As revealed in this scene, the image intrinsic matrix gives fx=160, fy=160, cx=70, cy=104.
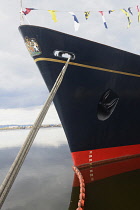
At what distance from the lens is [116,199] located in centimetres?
531

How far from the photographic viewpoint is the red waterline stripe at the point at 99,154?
819 cm

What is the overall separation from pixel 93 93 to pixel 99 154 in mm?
3254

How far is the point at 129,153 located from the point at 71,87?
17.5 feet

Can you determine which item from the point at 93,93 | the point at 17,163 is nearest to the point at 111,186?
the point at 93,93

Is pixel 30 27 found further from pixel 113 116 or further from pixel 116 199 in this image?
pixel 116 199

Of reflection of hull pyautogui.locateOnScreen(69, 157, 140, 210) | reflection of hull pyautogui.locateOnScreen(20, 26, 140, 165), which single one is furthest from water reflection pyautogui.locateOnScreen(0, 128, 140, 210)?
reflection of hull pyautogui.locateOnScreen(20, 26, 140, 165)

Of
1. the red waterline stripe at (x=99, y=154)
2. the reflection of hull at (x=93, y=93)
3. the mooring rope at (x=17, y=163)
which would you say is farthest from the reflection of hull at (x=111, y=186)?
the mooring rope at (x=17, y=163)

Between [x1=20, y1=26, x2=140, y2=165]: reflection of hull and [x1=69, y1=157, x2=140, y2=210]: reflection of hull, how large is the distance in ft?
2.33

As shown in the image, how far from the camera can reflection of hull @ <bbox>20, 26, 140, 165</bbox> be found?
7250 mm

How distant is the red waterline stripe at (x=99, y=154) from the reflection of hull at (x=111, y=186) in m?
0.38

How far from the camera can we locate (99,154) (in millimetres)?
8484

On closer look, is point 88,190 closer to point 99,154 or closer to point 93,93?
point 99,154

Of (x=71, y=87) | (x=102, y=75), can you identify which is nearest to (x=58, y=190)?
(x=71, y=87)

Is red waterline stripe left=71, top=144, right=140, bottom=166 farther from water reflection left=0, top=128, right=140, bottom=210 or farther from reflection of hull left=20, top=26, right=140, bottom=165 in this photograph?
water reflection left=0, top=128, right=140, bottom=210
